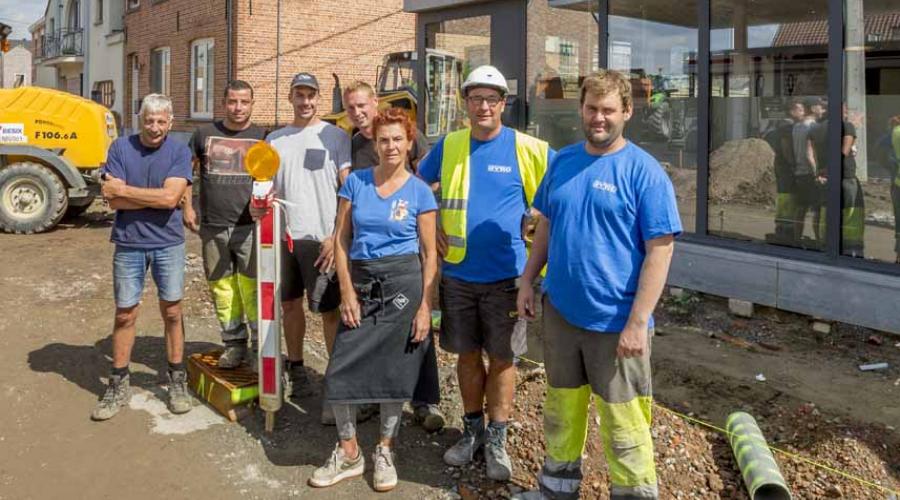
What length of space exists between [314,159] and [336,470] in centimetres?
175

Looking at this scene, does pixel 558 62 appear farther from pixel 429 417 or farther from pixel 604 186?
pixel 604 186

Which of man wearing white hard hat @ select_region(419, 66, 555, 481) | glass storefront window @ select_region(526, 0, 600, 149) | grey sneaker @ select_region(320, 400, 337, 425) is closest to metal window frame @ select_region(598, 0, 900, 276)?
glass storefront window @ select_region(526, 0, 600, 149)

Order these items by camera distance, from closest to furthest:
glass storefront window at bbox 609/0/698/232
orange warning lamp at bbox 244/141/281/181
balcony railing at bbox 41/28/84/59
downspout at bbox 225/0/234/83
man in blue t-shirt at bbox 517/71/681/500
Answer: man in blue t-shirt at bbox 517/71/681/500, orange warning lamp at bbox 244/141/281/181, glass storefront window at bbox 609/0/698/232, downspout at bbox 225/0/234/83, balcony railing at bbox 41/28/84/59

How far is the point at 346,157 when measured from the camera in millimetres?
4590

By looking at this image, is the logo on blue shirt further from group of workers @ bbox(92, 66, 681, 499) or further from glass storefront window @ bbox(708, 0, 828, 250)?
glass storefront window @ bbox(708, 0, 828, 250)

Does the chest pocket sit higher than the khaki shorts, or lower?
higher

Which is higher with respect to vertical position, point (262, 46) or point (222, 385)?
point (262, 46)

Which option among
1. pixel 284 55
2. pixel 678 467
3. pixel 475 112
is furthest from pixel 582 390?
pixel 284 55

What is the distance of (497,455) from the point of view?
12.8 feet

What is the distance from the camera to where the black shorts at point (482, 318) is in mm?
3811

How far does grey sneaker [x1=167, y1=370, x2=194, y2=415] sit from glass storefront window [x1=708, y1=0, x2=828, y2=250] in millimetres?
4875

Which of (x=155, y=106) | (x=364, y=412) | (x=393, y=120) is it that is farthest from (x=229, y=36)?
(x=393, y=120)

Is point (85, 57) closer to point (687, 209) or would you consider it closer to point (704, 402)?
point (687, 209)

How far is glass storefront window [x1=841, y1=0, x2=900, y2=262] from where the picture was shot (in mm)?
6156
